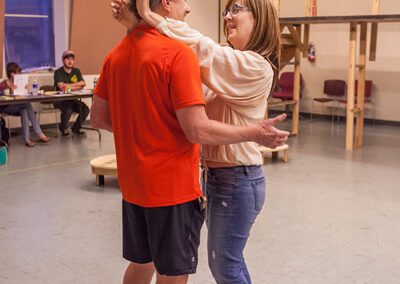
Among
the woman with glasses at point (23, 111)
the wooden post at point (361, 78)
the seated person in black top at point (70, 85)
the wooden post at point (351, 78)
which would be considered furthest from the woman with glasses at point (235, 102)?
the seated person in black top at point (70, 85)

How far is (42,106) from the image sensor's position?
10.2m

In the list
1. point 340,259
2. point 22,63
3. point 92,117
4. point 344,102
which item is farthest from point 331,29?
point 92,117

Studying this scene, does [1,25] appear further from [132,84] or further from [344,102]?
[132,84]

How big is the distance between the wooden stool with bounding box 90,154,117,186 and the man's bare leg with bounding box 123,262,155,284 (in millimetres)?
3620

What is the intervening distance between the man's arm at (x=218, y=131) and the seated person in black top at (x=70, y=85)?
7.58 m

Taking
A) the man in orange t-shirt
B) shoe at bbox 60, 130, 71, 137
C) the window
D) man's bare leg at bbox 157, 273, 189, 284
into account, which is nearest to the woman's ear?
the man in orange t-shirt

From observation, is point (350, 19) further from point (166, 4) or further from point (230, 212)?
point (166, 4)

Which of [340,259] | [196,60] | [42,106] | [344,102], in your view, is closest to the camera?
[196,60]

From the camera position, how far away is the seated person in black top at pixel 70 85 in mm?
9531

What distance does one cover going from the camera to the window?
33.7 ft

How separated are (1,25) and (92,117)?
7808 millimetres

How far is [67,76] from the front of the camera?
966 cm

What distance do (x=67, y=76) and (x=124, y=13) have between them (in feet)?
25.5

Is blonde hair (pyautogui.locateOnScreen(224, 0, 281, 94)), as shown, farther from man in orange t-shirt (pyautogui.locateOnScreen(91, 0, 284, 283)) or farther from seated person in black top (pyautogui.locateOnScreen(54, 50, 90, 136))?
seated person in black top (pyautogui.locateOnScreen(54, 50, 90, 136))
